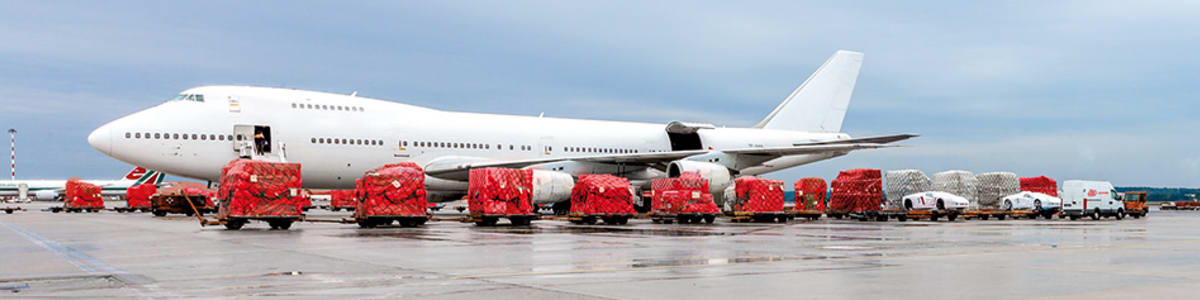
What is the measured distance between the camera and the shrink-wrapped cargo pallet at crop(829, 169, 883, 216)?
3131 centimetres

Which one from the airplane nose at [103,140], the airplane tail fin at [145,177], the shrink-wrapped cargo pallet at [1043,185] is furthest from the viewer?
the airplane tail fin at [145,177]

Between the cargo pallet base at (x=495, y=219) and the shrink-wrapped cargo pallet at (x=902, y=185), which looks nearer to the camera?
the cargo pallet base at (x=495, y=219)

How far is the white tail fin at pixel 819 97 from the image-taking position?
41.3m

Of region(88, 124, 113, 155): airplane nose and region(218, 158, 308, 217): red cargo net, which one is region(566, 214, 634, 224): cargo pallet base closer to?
region(218, 158, 308, 217): red cargo net

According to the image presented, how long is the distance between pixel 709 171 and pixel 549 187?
6.42 metres

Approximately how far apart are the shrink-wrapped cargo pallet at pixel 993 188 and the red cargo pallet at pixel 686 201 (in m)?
15.6

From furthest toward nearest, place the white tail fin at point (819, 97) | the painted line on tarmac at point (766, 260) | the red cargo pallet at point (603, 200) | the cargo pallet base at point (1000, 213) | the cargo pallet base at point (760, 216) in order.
A: the white tail fin at point (819, 97)
the cargo pallet base at point (1000, 213)
the cargo pallet base at point (760, 216)
the red cargo pallet at point (603, 200)
the painted line on tarmac at point (766, 260)

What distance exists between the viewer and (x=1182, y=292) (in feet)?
23.5

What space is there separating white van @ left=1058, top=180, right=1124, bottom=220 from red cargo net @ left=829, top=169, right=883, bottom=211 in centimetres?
826

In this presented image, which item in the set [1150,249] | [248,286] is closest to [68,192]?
[248,286]

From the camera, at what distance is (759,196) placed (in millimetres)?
27109

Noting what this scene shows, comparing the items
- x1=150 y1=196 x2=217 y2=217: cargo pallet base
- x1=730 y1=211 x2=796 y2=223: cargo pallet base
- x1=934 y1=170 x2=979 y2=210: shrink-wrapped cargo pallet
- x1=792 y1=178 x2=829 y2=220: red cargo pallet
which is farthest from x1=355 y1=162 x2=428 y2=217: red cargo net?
x1=934 y1=170 x2=979 y2=210: shrink-wrapped cargo pallet

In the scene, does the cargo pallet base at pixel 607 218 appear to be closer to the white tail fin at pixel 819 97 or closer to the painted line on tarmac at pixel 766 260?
the painted line on tarmac at pixel 766 260

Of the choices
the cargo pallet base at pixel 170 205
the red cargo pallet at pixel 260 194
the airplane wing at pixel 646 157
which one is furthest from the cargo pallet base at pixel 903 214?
the cargo pallet base at pixel 170 205
